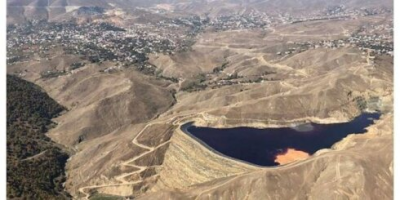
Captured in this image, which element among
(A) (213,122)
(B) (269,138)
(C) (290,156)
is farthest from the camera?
(A) (213,122)

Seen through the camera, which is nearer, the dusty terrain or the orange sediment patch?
the dusty terrain

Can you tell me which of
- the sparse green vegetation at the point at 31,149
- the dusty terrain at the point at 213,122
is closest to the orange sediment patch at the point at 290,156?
the dusty terrain at the point at 213,122

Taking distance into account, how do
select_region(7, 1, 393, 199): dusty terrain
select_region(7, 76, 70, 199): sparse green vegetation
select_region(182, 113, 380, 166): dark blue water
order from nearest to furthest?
select_region(7, 1, 393, 199): dusty terrain
select_region(7, 76, 70, 199): sparse green vegetation
select_region(182, 113, 380, 166): dark blue water

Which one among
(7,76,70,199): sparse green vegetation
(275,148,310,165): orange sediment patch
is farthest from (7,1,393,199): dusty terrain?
(7,76,70,199): sparse green vegetation

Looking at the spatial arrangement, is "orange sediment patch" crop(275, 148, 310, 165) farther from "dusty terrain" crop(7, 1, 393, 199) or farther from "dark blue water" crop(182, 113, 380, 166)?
"dark blue water" crop(182, 113, 380, 166)

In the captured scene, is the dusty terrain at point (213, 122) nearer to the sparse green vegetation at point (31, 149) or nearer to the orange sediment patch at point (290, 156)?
the orange sediment patch at point (290, 156)

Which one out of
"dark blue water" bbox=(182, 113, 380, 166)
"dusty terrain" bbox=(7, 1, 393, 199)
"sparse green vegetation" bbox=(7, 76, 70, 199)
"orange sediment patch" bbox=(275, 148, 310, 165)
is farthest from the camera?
"dark blue water" bbox=(182, 113, 380, 166)

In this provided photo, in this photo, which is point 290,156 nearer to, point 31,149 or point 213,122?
point 213,122

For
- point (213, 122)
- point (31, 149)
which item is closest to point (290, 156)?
point (213, 122)
